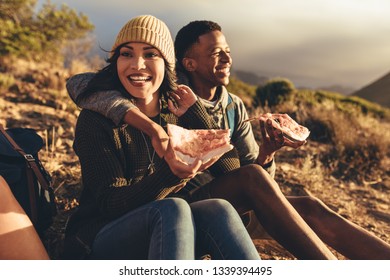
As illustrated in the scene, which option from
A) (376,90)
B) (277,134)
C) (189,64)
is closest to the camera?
(277,134)

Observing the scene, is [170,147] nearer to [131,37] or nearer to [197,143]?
[197,143]

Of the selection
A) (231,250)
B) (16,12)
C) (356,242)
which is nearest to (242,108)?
(356,242)

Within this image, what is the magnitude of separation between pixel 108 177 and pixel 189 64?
147cm

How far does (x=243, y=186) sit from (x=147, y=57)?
2.80ft

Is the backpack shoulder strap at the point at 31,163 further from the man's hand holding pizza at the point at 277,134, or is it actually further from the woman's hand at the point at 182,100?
the man's hand holding pizza at the point at 277,134

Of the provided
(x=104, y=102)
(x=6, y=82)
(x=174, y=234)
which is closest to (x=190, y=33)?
(x=104, y=102)

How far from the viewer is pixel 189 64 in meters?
3.10

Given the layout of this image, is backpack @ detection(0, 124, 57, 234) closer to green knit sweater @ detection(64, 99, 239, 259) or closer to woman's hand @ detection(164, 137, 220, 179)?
green knit sweater @ detection(64, 99, 239, 259)

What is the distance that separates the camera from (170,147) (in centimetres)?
177

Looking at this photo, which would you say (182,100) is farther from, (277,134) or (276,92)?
(276,92)

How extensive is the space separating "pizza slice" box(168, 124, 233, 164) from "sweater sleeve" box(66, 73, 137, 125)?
25cm


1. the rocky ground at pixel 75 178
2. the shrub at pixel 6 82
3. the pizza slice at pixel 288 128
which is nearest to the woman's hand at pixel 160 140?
the pizza slice at pixel 288 128

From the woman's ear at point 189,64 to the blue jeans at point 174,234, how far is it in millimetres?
1414

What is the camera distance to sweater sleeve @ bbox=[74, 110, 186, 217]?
1.79 m
